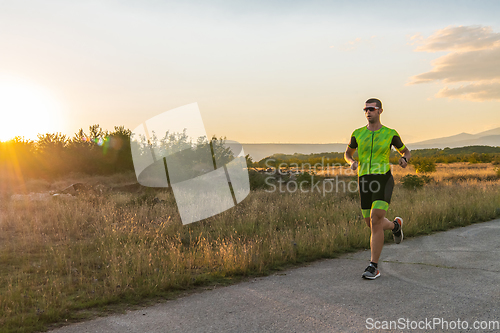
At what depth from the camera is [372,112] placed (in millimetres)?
4980

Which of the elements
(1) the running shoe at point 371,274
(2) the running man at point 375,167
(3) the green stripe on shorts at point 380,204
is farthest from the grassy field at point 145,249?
(3) the green stripe on shorts at point 380,204

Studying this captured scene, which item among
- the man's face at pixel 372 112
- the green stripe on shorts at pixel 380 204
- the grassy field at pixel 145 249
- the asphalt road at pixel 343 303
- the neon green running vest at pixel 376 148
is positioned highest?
the man's face at pixel 372 112

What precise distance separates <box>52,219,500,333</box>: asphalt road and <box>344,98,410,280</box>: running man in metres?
0.61

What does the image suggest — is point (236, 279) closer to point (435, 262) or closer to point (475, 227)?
point (435, 262)

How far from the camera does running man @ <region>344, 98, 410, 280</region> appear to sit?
4887mm

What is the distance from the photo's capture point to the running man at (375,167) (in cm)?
489

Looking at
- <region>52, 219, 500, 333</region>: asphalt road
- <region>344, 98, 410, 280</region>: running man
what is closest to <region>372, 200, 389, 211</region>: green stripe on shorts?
<region>344, 98, 410, 280</region>: running man

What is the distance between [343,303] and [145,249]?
11.1 feet

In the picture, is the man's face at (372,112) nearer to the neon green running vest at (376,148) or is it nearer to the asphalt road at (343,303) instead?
the neon green running vest at (376,148)

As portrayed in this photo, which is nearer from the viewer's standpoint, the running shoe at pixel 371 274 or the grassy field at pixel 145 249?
the grassy field at pixel 145 249

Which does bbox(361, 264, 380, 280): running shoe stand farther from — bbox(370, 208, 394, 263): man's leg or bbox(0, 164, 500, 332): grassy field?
bbox(0, 164, 500, 332): grassy field

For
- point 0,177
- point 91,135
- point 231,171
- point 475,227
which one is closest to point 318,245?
point 475,227

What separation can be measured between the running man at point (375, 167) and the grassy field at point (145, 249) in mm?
1582

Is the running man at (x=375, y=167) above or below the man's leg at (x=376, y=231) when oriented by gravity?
above
